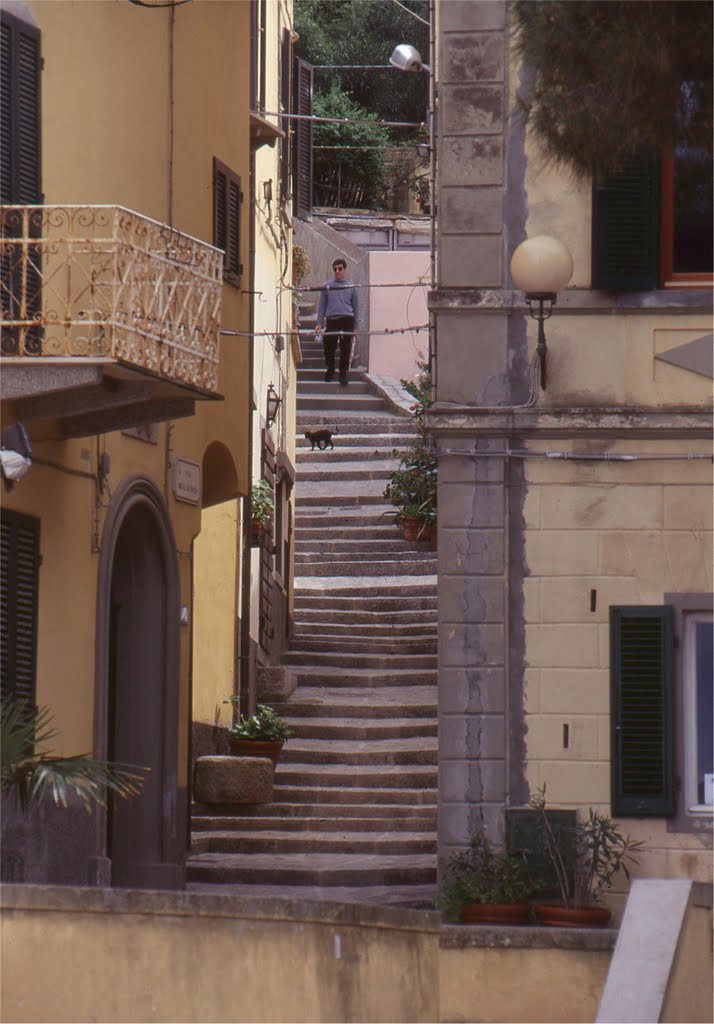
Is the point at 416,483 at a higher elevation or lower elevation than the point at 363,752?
higher

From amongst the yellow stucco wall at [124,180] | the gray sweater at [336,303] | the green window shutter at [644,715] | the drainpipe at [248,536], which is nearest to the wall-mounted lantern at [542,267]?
the green window shutter at [644,715]

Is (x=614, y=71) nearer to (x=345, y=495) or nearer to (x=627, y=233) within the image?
(x=627, y=233)

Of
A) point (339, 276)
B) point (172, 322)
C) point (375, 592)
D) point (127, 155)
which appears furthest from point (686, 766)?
point (339, 276)

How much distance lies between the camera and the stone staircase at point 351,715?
15969mm

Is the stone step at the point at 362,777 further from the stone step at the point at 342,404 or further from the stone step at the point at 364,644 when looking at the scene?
the stone step at the point at 342,404

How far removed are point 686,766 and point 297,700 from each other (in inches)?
298

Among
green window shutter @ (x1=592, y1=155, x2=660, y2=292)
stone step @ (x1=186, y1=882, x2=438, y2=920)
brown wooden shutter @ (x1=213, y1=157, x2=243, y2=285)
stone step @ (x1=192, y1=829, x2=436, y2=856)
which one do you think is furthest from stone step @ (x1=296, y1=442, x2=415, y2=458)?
green window shutter @ (x1=592, y1=155, x2=660, y2=292)

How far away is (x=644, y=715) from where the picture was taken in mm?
12742

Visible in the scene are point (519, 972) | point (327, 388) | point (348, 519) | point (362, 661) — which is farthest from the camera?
point (327, 388)

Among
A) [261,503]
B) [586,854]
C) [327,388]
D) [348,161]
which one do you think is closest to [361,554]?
[261,503]

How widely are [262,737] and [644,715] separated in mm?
6224

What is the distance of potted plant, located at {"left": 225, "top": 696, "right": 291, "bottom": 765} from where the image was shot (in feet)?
60.1

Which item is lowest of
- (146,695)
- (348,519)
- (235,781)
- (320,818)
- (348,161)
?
(320,818)

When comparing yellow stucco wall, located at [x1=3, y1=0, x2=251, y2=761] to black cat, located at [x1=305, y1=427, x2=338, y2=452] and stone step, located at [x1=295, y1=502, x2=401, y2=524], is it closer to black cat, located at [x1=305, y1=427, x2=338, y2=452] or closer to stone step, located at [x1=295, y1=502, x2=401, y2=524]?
stone step, located at [x1=295, y1=502, x2=401, y2=524]
